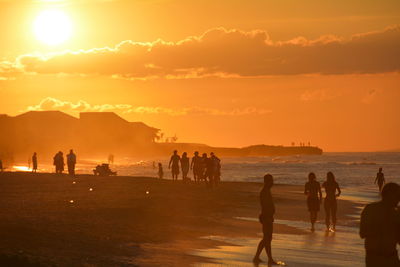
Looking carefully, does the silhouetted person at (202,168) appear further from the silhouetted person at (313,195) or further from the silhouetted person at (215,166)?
the silhouetted person at (313,195)

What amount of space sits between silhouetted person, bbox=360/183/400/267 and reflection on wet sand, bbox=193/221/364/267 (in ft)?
20.1

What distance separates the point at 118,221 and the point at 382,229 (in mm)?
13411

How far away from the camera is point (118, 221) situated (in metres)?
22.3

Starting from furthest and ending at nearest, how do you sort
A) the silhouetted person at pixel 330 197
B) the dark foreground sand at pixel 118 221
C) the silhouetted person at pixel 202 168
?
the silhouetted person at pixel 202 168 < the silhouetted person at pixel 330 197 < the dark foreground sand at pixel 118 221

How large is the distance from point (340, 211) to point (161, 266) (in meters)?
20.5

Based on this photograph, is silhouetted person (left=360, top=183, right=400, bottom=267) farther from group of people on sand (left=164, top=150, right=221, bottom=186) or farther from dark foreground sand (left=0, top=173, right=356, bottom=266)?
group of people on sand (left=164, top=150, right=221, bottom=186)

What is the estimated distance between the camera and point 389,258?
9.52 metres

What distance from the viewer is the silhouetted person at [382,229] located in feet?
31.3

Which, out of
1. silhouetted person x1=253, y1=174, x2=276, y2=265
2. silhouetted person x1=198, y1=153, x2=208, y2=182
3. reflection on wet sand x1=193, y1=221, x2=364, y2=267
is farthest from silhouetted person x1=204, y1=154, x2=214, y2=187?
silhouetted person x1=253, y1=174, x2=276, y2=265

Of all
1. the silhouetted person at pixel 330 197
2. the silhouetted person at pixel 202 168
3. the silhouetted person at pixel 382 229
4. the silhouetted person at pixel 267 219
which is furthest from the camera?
the silhouetted person at pixel 202 168

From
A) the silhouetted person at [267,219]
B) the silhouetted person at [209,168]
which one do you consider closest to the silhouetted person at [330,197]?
the silhouetted person at [267,219]

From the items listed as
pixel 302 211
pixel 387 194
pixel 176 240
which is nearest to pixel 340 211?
pixel 302 211

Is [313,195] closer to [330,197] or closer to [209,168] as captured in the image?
[330,197]

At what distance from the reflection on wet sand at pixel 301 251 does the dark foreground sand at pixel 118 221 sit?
2.05 feet
